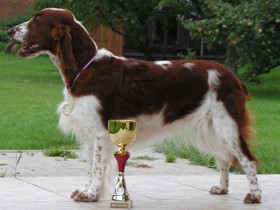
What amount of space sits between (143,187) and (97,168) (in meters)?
1.24

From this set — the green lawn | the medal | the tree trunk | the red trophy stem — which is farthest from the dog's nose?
the tree trunk

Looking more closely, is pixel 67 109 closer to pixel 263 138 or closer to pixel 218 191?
pixel 218 191

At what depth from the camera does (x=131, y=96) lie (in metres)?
8.04

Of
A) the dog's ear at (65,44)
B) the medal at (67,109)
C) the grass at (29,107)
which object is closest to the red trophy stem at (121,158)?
the medal at (67,109)

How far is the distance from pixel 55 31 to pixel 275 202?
112 inches

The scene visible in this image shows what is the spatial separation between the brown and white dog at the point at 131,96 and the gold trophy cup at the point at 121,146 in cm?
33

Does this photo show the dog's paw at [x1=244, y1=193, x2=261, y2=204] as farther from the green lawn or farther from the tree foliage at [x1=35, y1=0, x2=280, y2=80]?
the tree foliage at [x1=35, y1=0, x2=280, y2=80]

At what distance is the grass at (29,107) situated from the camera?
14.1m

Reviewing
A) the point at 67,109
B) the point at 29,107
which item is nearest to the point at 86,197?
the point at 67,109

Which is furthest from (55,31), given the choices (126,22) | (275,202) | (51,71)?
(51,71)

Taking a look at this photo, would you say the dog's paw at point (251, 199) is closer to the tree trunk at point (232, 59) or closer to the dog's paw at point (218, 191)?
the dog's paw at point (218, 191)

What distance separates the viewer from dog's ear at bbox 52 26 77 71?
8.05 meters

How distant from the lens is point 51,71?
3384 centimetres

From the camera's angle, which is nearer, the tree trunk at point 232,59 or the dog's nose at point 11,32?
the dog's nose at point 11,32
